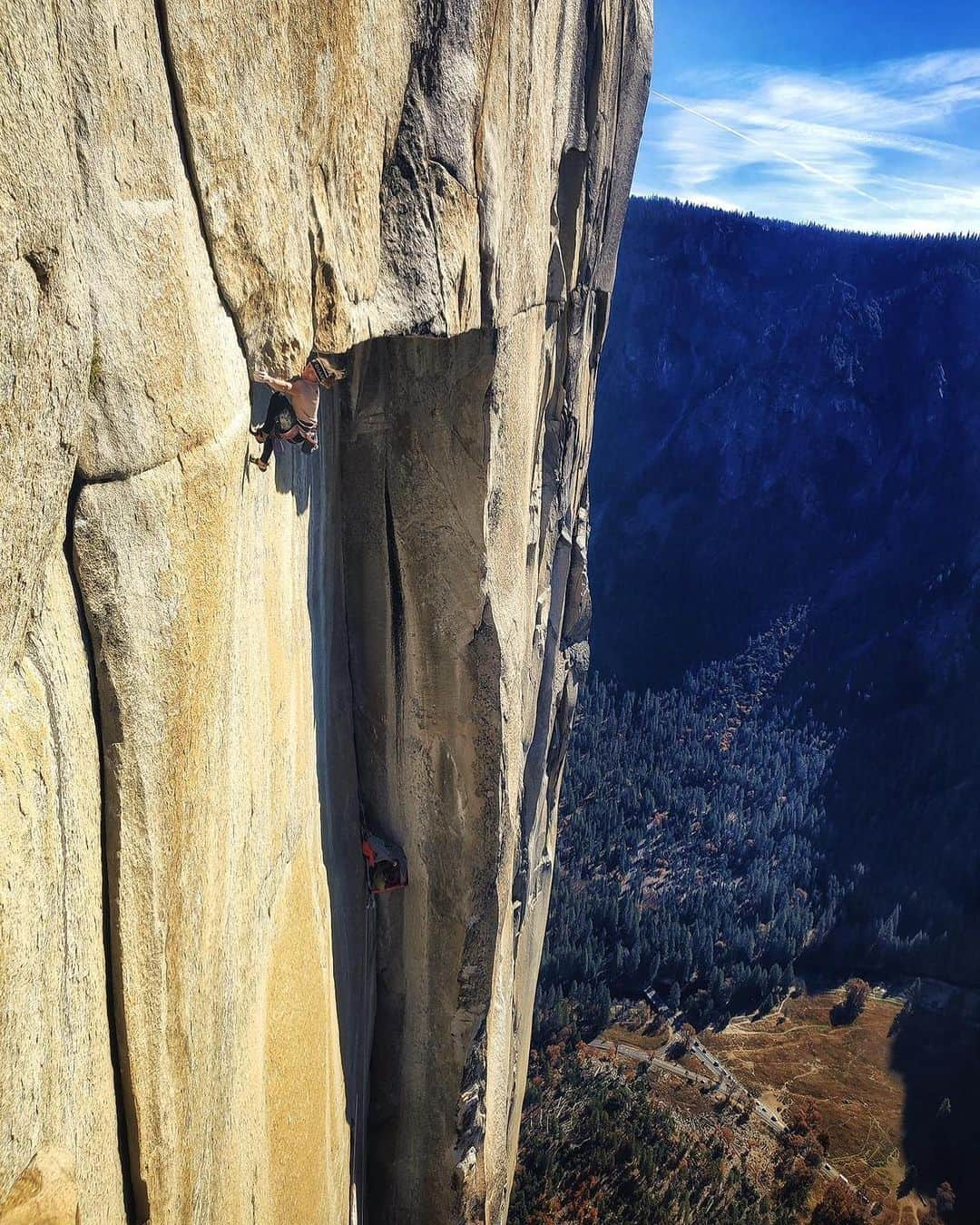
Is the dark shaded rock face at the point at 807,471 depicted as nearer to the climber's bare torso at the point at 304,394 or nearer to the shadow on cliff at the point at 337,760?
the shadow on cliff at the point at 337,760

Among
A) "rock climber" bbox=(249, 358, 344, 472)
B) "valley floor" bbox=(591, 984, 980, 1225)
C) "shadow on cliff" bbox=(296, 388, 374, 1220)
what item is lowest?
"valley floor" bbox=(591, 984, 980, 1225)

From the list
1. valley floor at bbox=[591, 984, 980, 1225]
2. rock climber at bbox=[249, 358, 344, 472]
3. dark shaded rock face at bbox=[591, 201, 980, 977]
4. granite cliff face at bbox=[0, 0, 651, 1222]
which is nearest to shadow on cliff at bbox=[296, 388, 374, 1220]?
granite cliff face at bbox=[0, 0, 651, 1222]

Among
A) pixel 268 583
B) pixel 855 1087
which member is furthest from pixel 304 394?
pixel 855 1087

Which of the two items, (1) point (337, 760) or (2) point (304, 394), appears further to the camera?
(1) point (337, 760)

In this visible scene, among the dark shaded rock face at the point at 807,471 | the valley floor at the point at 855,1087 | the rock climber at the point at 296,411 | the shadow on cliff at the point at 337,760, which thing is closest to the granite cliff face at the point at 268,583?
the shadow on cliff at the point at 337,760

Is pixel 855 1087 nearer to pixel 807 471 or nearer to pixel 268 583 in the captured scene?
pixel 268 583

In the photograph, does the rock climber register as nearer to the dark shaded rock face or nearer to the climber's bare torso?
the climber's bare torso
